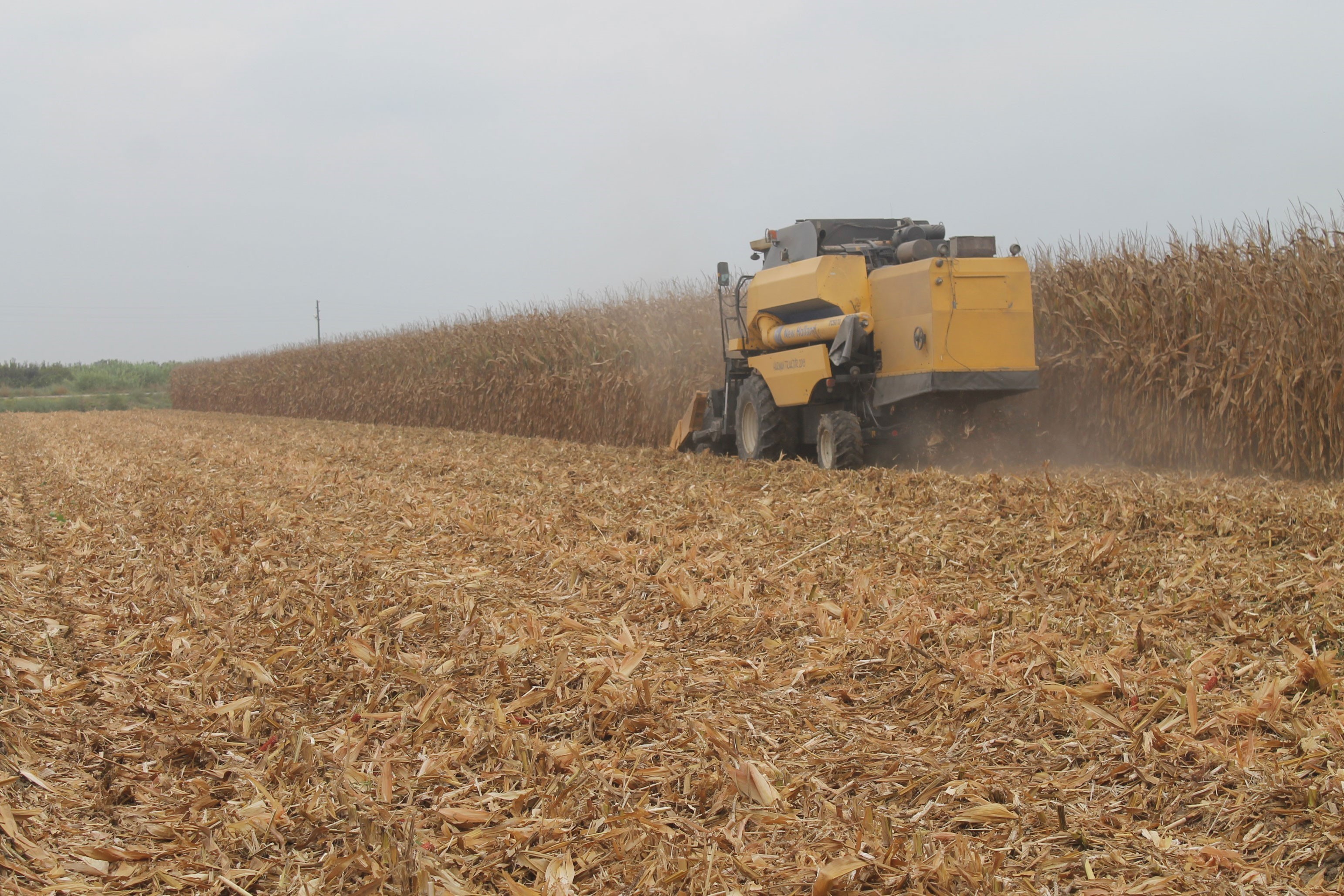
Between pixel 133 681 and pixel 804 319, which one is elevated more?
pixel 804 319

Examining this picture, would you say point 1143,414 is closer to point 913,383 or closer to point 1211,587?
point 913,383

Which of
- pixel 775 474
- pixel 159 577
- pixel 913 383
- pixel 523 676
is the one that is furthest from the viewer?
pixel 775 474

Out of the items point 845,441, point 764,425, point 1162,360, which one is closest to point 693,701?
point 845,441

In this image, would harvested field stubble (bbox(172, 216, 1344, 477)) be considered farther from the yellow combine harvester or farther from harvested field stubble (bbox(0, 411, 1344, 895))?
harvested field stubble (bbox(0, 411, 1344, 895))

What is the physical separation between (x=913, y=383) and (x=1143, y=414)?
2762 mm

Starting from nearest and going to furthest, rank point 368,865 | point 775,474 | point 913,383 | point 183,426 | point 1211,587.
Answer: point 368,865 < point 1211,587 < point 913,383 < point 775,474 < point 183,426

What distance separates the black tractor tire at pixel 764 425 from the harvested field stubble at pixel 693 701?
10.6 feet

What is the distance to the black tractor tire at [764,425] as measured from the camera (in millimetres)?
10617

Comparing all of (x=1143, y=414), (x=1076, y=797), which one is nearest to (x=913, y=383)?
(x=1143, y=414)

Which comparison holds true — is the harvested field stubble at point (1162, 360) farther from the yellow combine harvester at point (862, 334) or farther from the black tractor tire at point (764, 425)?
the black tractor tire at point (764, 425)

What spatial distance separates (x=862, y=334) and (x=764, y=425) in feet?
5.40

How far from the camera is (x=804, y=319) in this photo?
33.8 ft

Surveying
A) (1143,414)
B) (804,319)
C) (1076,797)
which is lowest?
(1076,797)

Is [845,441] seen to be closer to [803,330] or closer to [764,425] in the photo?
[803,330]
